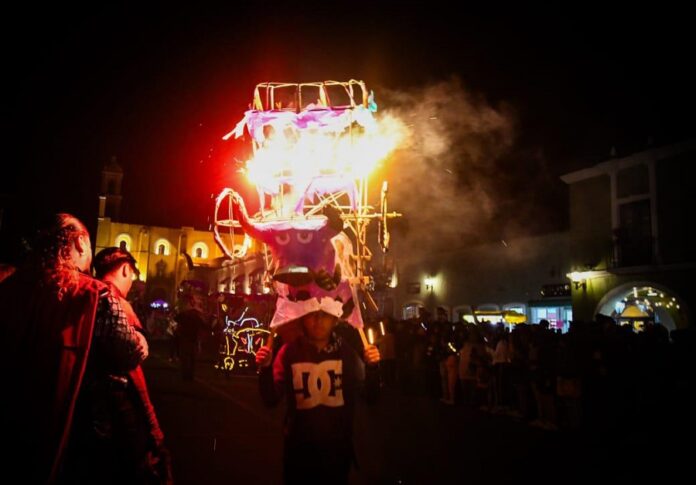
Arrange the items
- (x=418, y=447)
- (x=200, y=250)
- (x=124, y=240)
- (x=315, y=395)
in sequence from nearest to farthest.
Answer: (x=315, y=395) → (x=418, y=447) → (x=124, y=240) → (x=200, y=250)

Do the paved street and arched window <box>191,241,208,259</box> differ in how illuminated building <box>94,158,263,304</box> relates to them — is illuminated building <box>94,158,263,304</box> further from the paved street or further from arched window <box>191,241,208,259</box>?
the paved street

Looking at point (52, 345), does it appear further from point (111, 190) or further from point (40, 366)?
point (111, 190)

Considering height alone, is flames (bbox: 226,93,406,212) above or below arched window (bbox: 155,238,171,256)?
below

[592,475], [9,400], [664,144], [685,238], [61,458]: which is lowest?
[592,475]

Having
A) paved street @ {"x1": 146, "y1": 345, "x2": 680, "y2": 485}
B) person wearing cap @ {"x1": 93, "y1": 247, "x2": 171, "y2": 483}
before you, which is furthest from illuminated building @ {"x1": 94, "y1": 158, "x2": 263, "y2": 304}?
person wearing cap @ {"x1": 93, "y1": 247, "x2": 171, "y2": 483}

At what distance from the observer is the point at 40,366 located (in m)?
2.57

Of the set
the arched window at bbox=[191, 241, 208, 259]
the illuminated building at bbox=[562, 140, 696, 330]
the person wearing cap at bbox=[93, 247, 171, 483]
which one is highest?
the arched window at bbox=[191, 241, 208, 259]

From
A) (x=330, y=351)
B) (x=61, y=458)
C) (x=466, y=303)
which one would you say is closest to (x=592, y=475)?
(x=330, y=351)

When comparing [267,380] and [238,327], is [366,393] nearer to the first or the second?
[267,380]

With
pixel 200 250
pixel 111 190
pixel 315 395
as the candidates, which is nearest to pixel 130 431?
pixel 315 395

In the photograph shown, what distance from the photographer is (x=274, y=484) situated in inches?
229

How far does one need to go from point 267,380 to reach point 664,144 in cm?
1726

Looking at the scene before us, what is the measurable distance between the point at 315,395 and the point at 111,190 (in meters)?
64.5

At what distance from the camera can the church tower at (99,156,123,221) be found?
6138cm
